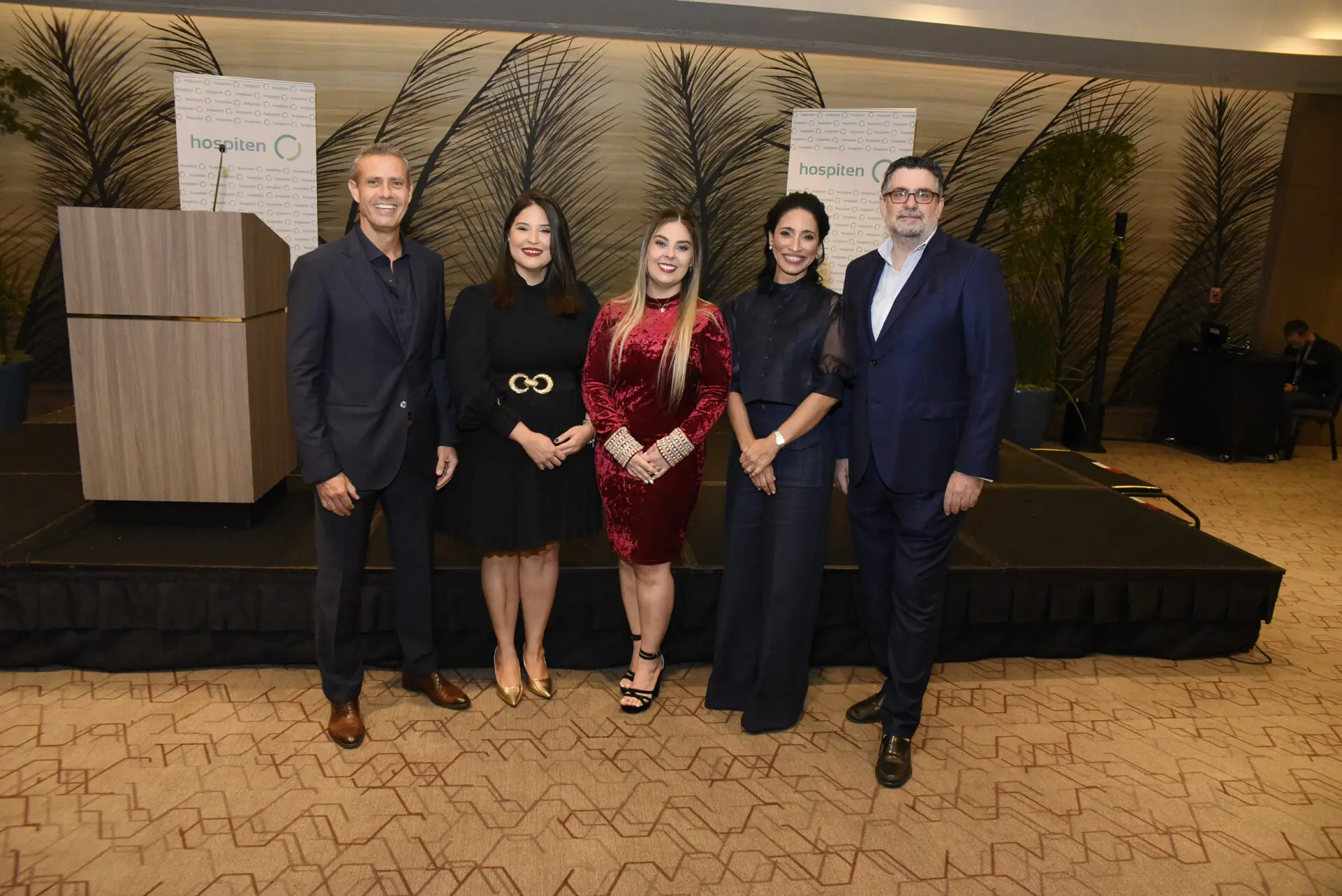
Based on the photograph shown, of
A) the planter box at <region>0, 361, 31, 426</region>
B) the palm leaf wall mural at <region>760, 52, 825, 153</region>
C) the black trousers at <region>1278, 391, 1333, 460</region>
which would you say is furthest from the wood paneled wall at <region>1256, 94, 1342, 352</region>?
the planter box at <region>0, 361, 31, 426</region>

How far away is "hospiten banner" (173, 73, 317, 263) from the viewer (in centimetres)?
436

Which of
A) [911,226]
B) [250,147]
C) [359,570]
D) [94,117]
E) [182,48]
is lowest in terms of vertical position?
[359,570]

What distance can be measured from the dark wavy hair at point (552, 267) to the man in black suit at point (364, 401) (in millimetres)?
205

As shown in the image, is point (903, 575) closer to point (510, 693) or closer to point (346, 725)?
point (510, 693)

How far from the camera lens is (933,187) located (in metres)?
2.40

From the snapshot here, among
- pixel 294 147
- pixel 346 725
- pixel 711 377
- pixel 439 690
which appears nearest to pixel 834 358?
pixel 711 377

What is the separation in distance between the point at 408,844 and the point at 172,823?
63 centimetres

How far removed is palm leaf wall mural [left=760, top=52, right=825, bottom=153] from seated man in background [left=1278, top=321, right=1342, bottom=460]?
14.3 ft

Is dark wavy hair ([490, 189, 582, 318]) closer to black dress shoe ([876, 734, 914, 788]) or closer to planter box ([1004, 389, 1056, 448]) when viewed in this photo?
black dress shoe ([876, 734, 914, 788])

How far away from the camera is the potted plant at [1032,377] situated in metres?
6.50

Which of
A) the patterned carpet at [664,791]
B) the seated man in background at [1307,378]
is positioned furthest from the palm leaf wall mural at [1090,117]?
the patterned carpet at [664,791]

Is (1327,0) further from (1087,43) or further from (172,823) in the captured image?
(172,823)

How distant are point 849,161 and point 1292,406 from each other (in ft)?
15.2

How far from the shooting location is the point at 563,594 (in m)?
3.14
